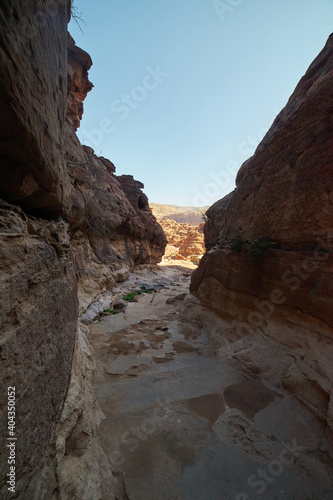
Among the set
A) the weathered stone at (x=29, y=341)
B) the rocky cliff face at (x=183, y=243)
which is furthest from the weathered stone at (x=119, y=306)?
the rocky cliff face at (x=183, y=243)

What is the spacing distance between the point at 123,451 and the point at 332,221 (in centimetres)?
451

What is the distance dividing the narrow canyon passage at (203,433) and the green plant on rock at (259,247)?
8.02 ft

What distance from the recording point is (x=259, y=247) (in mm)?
4383

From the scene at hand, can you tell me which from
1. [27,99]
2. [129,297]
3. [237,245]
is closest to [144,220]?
[129,297]

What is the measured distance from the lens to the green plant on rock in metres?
4.26

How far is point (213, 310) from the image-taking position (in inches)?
234

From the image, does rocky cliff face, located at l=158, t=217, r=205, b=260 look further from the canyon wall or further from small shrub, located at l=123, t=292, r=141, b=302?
the canyon wall

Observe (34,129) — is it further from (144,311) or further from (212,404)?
(144,311)

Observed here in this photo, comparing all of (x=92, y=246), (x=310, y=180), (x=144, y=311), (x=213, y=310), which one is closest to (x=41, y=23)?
(x=310, y=180)

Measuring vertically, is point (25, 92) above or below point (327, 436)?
above

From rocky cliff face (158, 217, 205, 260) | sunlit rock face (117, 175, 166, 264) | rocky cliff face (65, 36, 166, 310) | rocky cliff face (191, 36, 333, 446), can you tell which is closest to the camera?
rocky cliff face (191, 36, 333, 446)
